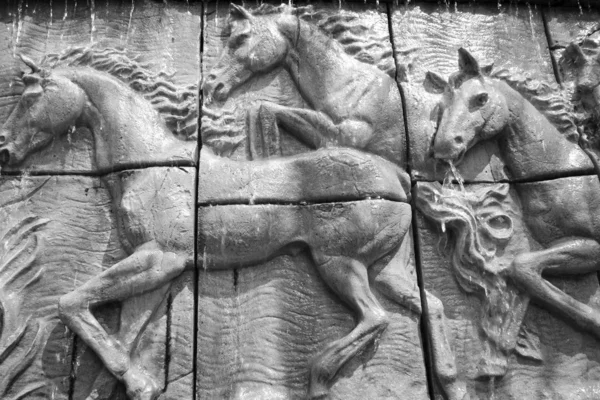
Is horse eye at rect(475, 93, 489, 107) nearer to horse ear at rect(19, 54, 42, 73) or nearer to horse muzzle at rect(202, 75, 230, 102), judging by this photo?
horse muzzle at rect(202, 75, 230, 102)

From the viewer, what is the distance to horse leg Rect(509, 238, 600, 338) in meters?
4.30

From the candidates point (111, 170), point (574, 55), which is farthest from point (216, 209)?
point (574, 55)

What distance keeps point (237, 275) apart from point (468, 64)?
237 centimetres

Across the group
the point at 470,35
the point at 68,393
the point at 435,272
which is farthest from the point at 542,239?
the point at 68,393

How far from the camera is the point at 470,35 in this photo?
17.0 feet

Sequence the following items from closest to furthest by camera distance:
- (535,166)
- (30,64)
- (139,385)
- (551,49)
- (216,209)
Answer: (139,385) → (216,209) → (30,64) → (535,166) → (551,49)

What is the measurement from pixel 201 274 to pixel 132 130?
1.15 meters

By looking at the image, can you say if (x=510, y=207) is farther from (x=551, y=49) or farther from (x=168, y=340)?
(x=168, y=340)

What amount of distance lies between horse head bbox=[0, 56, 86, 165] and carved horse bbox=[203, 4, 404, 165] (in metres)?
0.99

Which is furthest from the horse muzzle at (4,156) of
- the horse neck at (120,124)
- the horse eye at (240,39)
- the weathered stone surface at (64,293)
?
the horse eye at (240,39)

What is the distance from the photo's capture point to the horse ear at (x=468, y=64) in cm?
472

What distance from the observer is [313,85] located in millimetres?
4734

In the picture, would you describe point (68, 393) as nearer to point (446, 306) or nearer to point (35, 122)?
point (35, 122)

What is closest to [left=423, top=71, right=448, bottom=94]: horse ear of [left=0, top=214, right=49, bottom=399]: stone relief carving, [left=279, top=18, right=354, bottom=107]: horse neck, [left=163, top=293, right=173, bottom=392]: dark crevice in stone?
[left=279, top=18, right=354, bottom=107]: horse neck
